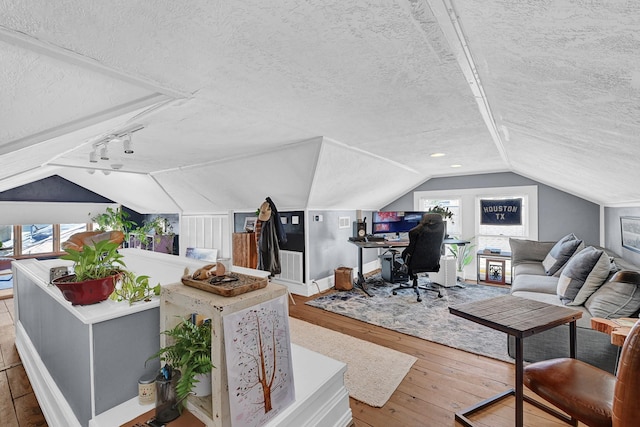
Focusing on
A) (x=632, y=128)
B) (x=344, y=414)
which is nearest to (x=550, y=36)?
(x=632, y=128)

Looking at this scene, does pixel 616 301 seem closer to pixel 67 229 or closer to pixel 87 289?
pixel 87 289

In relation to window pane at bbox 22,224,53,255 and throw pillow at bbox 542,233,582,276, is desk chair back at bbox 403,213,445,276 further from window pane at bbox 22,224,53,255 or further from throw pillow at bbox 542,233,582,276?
window pane at bbox 22,224,53,255

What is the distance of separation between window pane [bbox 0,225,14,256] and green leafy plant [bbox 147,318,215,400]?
710 cm

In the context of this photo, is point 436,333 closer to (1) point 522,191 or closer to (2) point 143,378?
(2) point 143,378

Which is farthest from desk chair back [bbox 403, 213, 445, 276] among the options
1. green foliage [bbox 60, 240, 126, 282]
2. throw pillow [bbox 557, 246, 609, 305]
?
green foliage [bbox 60, 240, 126, 282]

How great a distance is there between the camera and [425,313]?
3473 millimetres

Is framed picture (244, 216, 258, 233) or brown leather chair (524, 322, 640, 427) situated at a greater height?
framed picture (244, 216, 258, 233)

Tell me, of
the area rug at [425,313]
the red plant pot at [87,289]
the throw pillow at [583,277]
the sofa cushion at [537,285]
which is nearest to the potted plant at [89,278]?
the red plant pot at [87,289]

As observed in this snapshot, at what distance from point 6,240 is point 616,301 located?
9229 mm

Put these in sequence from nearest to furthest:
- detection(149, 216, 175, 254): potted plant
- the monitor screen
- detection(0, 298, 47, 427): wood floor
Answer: detection(0, 298, 47, 427): wood floor < the monitor screen < detection(149, 216, 175, 254): potted plant

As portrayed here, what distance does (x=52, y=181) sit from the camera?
5.93 metres

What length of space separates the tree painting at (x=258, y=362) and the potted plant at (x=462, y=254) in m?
4.64

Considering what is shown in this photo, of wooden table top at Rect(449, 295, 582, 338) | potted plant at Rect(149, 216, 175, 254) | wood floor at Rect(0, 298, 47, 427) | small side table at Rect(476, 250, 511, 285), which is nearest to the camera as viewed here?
wooden table top at Rect(449, 295, 582, 338)

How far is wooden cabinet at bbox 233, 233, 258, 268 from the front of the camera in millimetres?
4566
